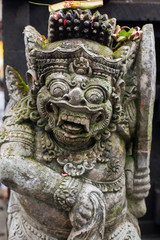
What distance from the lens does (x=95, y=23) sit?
1880mm

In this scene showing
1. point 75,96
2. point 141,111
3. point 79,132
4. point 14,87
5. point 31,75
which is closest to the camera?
point 75,96

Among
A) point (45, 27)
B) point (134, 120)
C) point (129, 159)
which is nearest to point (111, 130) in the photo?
point (134, 120)

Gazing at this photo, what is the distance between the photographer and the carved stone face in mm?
1796

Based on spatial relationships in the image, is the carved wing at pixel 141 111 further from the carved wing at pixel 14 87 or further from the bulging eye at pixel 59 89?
the carved wing at pixel 14 87

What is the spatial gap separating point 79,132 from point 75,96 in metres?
0.26

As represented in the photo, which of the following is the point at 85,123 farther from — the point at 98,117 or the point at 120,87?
the point at 120,87

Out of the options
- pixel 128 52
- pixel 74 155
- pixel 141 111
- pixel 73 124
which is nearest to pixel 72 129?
pixel 73 124

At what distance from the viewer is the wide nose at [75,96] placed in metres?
1.76

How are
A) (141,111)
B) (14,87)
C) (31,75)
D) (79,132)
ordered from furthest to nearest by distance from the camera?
1. (14,87)
2. (141,111)
3. (31,75)
4. (79,132)

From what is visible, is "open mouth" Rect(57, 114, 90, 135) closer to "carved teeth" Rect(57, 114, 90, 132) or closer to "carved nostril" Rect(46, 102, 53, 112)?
"carved teeth" Rect(57, 114, 90, 132)

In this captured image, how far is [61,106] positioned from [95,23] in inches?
23.8

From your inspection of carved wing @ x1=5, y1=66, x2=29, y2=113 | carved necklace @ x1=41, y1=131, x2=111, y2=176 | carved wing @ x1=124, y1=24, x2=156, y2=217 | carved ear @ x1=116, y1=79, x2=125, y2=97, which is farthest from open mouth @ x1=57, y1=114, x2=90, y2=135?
carved wing @ x1=5, y1=66, x2=29, y2=113

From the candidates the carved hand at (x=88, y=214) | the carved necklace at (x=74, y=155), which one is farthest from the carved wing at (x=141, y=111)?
the carved hand at (x=88, y=214)

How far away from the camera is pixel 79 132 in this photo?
1.89 m
